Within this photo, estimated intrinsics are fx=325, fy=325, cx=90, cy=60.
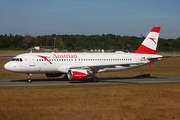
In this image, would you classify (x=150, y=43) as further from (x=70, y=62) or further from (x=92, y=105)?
(x=92, y=105)

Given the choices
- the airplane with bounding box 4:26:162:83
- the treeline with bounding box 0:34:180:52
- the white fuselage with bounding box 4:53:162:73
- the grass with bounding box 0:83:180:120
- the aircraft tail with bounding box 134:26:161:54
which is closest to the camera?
the grass with bounding box 0:83:180:120

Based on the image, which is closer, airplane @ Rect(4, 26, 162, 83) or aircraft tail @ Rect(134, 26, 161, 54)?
airplane @ Rect(4, 26, 162, 83)

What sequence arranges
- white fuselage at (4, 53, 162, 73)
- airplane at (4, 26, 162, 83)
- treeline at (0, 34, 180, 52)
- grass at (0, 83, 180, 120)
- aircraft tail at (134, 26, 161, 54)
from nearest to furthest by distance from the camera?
1. grass at (0, 83, 180, 120)
2. airplane at (4, 26, 162, 83)
3. white fuselage at (4, 53, 162, 73)
4. aircraft tail at (134, 26, 161, 54)
5. treeline at (0, 34, 180, 52)

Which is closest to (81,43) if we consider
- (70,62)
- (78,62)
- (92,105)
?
(78,62)

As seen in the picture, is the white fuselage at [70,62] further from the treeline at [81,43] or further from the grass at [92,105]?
the treeline at [81,43]

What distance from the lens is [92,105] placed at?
2088 cm

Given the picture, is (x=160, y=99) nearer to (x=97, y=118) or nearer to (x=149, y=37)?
(x=97, y=118)

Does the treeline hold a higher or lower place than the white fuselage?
higher

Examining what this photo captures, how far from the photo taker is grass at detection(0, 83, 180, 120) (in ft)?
58.9

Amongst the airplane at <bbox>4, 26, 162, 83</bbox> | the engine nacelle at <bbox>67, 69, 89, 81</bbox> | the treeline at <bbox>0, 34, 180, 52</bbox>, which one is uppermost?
the treeline at <bbox>0, 34, 180, 52</bbox>

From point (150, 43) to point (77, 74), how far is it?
13.0 m

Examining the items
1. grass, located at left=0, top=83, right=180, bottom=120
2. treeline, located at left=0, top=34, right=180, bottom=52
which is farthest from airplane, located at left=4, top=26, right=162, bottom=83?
treeline, located at left=0, top=34, right=180, bottom=52

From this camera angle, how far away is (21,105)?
2069 centimetres

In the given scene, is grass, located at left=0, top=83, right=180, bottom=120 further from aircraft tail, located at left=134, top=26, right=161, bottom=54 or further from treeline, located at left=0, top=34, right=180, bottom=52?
treeline, located at left=0, top=34, right=180, bottom=52
